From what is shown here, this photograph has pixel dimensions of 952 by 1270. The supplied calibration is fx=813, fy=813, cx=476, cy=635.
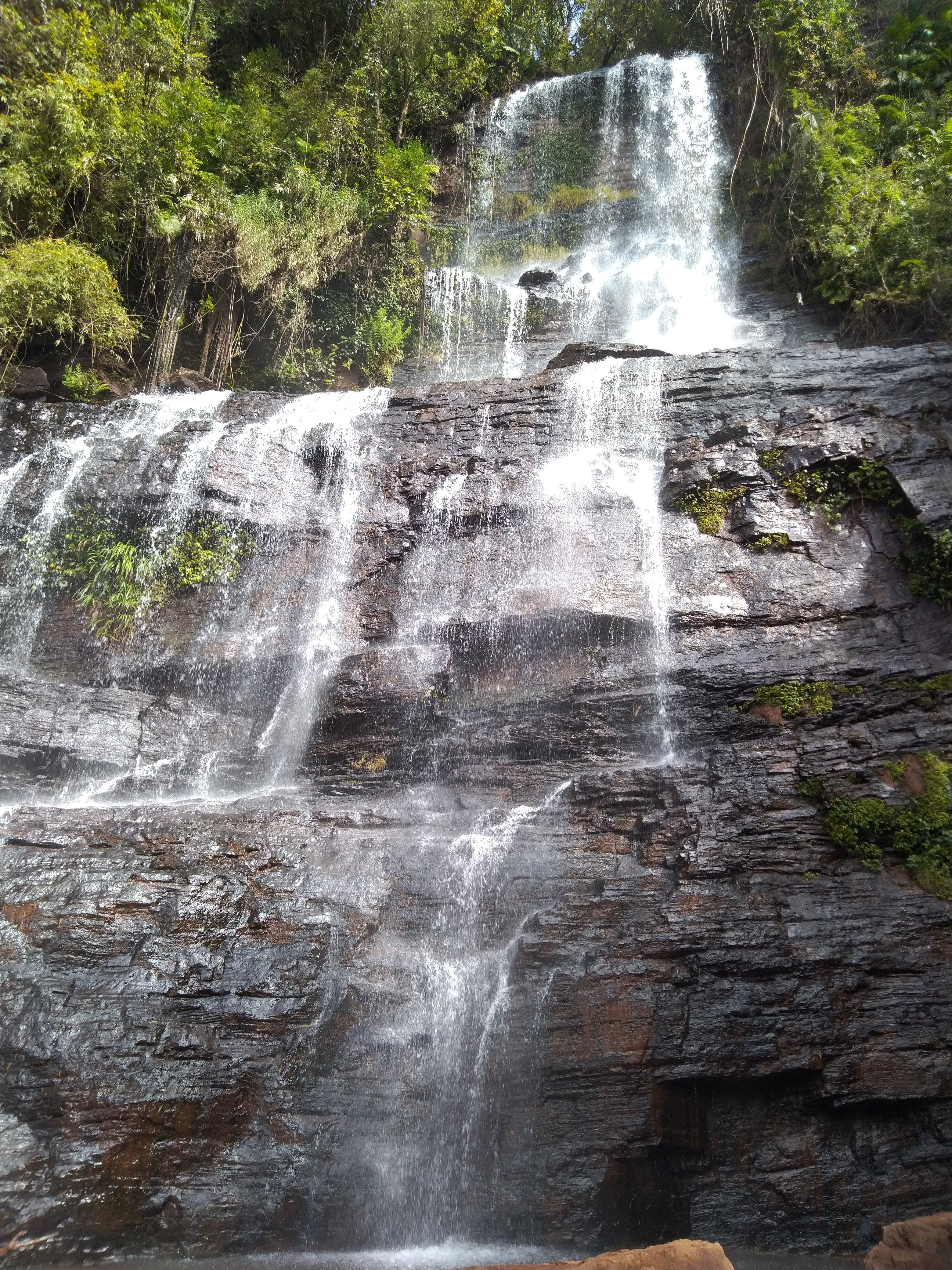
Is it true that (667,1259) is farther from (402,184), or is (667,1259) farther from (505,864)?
(402,184)

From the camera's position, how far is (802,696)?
27.6 ft

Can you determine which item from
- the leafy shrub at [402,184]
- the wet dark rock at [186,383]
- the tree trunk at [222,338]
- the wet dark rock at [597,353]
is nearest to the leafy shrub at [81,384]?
the wet dark rock at [186,383]

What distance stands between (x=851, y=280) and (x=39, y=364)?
13791 millimetres

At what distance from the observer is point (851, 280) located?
44.9ft

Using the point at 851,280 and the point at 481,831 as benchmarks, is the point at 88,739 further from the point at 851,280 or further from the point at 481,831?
the point at 851,280

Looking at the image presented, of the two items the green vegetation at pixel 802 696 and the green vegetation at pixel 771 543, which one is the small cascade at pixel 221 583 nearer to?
the green vegetation at pixel 802 696

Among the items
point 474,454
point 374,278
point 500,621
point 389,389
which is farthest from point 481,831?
point 374,278

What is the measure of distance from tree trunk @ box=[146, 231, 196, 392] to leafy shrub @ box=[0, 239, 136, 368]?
77 centimetres

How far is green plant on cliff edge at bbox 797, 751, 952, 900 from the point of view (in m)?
7.00

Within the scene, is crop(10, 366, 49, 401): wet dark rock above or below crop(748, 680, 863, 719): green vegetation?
above

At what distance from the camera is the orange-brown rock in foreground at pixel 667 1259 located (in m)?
4.10

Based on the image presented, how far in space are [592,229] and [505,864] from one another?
16648 millimetres

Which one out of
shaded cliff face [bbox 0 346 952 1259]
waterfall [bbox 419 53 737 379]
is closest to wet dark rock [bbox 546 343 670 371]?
shaded cliff face [bbox 0 346 952 1259]

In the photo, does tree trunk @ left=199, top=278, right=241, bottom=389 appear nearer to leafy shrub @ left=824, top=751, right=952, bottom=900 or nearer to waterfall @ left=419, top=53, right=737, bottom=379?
waterfall @ left=419, top=53, right=737, bottom=379
